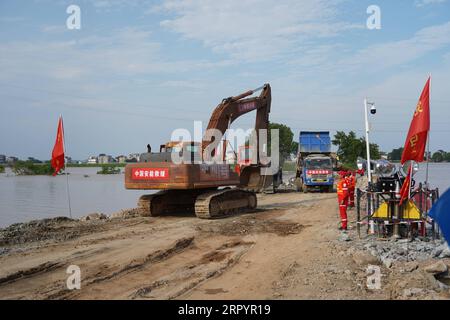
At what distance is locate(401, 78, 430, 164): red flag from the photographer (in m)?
8.48

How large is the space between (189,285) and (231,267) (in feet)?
4.36

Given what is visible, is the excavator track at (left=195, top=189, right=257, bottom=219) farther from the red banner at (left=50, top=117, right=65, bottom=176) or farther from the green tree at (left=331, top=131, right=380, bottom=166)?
the green tree at (left=331, top=131, right=380, bottom=166)

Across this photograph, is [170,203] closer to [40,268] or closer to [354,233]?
[354,233]

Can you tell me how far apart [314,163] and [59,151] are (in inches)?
549

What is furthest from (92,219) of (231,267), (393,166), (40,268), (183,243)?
(393,166)

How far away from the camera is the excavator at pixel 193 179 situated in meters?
13.6

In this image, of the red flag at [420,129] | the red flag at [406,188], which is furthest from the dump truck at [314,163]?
the red flag at [420,129]

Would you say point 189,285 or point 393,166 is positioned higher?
point 393,166

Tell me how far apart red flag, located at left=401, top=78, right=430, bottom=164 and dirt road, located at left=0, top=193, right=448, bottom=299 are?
2206 millimetres

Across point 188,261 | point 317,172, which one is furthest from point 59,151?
point 317,172

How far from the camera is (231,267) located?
7.91m

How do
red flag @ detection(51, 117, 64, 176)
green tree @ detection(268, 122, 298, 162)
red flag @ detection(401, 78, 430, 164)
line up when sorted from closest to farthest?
red flag @ detection(401, 78, 430, 164), red flag @ detection(51, 117, 64, 176), green tree @ detection(268, 122, 298, 162)

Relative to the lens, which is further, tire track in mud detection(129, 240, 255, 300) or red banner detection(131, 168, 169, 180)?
red banner detection(131, 168, 169, 180)

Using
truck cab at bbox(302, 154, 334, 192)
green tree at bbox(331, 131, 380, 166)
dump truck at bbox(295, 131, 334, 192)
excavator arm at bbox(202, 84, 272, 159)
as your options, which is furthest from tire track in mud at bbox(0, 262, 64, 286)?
green tree at bbox(331, 131, 380, 166)
